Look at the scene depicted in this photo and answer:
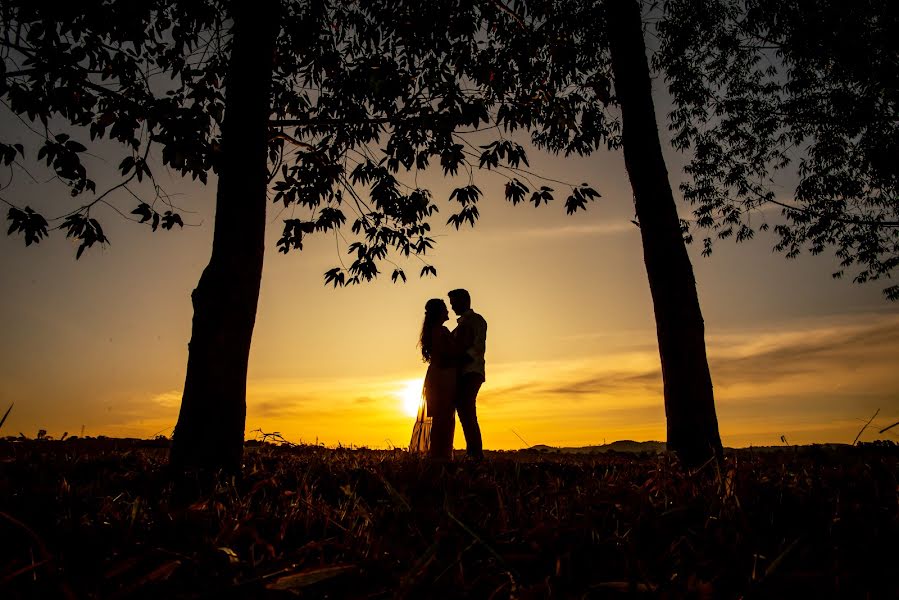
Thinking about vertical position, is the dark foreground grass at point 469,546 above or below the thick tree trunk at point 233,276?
below

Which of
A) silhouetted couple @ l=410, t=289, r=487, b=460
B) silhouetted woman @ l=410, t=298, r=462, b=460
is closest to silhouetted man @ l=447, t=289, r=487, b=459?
silhouetted couple @ l=410, t=289, r=487, b=460

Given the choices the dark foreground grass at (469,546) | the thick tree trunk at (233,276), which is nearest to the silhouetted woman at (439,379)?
the thick tree trunk at (233,276)

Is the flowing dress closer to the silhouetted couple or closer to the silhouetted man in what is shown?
the silhouetted couple

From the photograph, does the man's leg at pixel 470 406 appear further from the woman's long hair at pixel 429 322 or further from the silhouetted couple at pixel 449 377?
the woman's long hair at pixel 429 322

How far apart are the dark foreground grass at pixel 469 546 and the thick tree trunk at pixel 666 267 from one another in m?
2.91

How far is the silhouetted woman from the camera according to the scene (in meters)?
7.99

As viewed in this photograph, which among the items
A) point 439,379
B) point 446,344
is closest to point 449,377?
point 439,379

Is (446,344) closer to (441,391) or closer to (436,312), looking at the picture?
(436,312)

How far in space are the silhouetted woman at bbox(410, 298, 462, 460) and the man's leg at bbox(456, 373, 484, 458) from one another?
14cm

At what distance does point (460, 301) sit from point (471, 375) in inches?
43.3

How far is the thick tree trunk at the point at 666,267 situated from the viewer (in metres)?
5.75

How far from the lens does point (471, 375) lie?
8109 mm

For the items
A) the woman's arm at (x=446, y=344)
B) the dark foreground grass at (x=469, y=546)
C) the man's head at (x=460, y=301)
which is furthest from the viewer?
the man's head at (x=460, y=301)

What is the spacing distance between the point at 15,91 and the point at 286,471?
4693 mm
